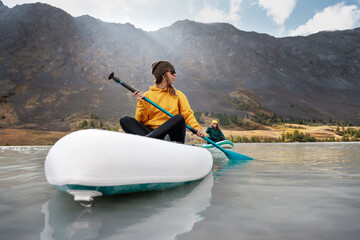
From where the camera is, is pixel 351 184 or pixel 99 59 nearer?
pixel 351 184

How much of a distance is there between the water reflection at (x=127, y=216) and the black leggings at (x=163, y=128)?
0.78 meters

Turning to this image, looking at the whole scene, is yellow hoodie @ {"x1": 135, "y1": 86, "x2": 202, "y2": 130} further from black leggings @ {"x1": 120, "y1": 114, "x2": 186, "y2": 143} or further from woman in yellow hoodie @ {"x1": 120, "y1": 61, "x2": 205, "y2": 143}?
black leggings @ {"x1": 120, "y1": 114, "x2": 186, "y2": 143}

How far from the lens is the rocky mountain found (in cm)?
5706

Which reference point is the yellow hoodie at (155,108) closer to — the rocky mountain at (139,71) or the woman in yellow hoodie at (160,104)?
the woman in yellow hoodie at (160,104)

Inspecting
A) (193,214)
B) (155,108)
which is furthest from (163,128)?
(193,214)

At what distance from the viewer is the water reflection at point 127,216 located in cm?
161

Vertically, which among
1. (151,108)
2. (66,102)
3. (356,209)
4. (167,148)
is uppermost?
(66,102)

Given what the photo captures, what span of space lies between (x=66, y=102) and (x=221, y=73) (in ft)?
201

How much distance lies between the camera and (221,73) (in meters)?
99.2

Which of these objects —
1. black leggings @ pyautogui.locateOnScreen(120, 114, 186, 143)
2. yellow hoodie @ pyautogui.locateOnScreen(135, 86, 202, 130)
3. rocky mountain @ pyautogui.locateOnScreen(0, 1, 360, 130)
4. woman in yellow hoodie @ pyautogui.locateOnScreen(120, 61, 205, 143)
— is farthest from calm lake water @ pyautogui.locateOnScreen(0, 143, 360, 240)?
rocky mountain @ pyautogui.locateOnScreen(0, 1, 360, 130)

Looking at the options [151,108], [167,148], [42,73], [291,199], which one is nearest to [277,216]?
[291,199]

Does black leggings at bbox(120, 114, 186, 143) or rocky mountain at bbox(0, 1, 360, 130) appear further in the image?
rocky mountain at bbox(0, 1, 360, 130)

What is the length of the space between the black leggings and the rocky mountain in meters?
42.2

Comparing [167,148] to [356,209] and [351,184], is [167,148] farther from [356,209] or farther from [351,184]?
[351,184]
